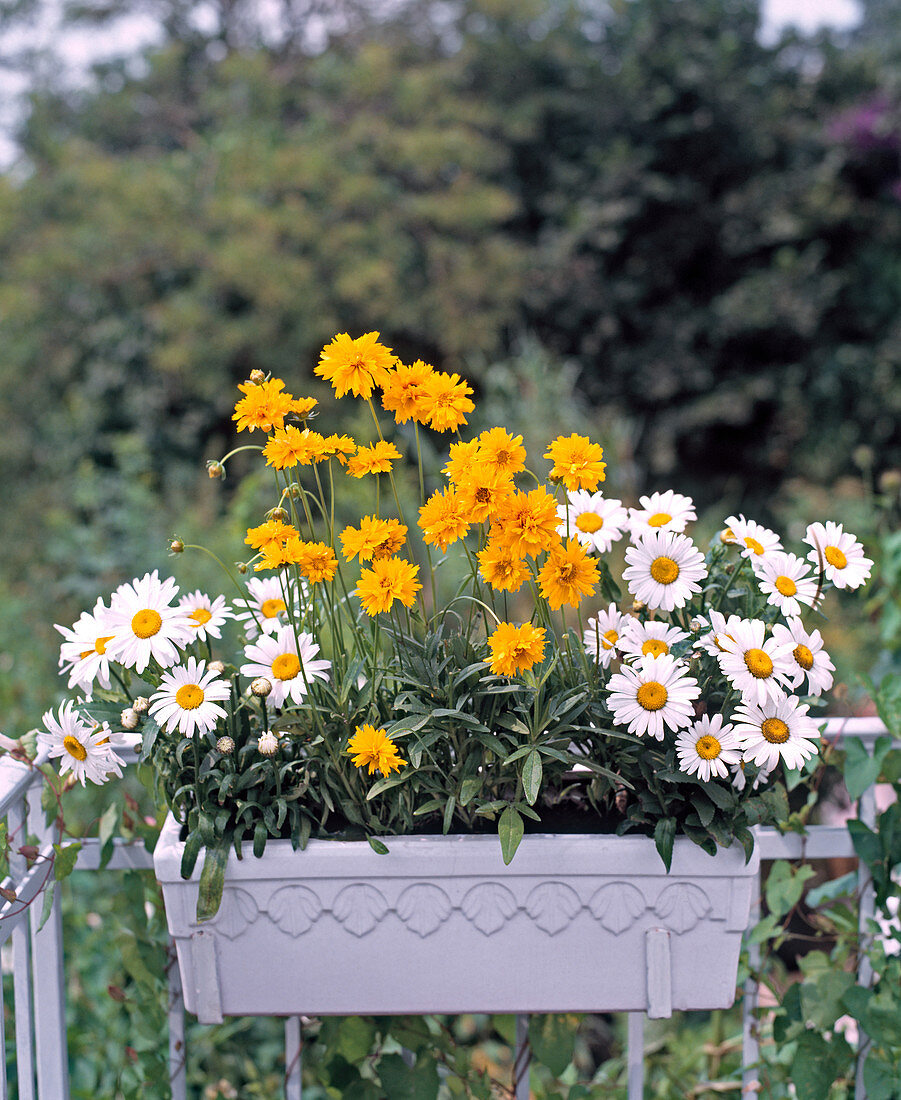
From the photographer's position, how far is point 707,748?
2.17 ft

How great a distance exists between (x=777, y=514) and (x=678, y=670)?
472 cm

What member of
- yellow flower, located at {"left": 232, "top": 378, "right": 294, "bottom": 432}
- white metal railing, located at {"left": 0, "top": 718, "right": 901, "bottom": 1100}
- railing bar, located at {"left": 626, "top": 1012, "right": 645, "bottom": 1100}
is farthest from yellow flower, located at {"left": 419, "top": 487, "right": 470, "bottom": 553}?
railing bar, located at {"left": 626, "top": 1012, "right": 645, "bottom": 1100}

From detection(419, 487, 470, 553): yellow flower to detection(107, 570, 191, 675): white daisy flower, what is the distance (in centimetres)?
20

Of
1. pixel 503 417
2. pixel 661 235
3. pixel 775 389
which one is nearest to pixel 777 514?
pixel 775 389

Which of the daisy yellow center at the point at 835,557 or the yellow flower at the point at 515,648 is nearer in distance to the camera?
the yellow flower at the point at 515,648

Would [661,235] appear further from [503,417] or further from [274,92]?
[503,417]

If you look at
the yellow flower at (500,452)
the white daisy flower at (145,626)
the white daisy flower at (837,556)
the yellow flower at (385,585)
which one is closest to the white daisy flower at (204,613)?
the white daisy flower at (145,626)

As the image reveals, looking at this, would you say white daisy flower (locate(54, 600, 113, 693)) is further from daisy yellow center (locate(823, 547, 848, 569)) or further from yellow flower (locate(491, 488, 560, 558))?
daisy yellow center (locate(823, 547, 848, 569))

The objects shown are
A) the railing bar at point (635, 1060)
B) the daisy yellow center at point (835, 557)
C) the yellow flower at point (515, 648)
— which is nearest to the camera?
the yellow flower at point (515, 648)

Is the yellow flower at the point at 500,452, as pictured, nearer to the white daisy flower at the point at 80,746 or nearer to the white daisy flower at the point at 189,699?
the white daisy flower at the point at 189,699

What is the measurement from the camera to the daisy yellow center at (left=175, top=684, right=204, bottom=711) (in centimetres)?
67

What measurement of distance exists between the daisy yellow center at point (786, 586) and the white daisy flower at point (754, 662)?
6 cm

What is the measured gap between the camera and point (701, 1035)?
1.50 metres

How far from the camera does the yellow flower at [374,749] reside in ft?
2.18
